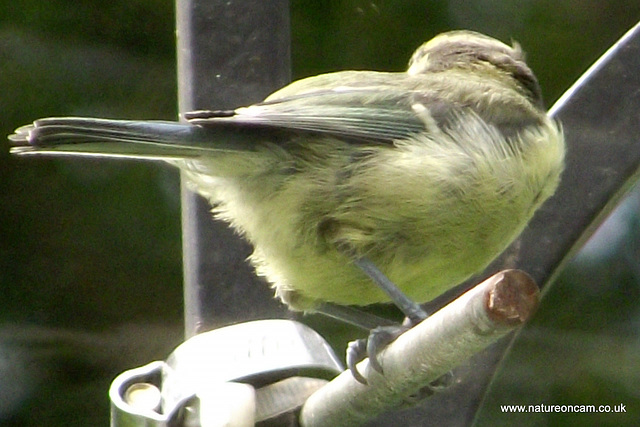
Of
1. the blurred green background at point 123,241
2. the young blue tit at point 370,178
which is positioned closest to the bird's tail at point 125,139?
the young blue tit at point 370,178

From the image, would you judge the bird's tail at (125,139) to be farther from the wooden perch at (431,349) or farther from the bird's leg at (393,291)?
the wooden perch at (431,349)

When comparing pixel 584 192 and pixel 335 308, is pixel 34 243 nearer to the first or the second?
pixel 335 308

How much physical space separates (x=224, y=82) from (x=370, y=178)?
425 millimetres

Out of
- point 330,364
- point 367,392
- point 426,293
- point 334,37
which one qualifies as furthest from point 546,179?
point 334,37

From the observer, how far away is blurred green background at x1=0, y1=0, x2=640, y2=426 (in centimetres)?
300

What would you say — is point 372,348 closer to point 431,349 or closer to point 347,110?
point 431,349

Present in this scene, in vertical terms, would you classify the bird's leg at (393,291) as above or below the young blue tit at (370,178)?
below

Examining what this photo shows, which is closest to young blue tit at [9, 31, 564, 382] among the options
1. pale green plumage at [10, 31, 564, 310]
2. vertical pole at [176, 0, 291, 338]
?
pale green plumage at [10, 31, 564, 310]

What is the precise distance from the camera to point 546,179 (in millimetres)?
2221

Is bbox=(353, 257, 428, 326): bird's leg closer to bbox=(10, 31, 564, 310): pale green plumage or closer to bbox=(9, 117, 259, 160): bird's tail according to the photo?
bbox=(10, 31, 564, 310): pale green plumage

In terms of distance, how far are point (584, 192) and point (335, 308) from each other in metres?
0.57

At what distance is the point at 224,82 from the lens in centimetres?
238

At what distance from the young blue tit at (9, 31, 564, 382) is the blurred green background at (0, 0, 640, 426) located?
83cm

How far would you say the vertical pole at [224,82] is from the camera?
2367 millimetres
